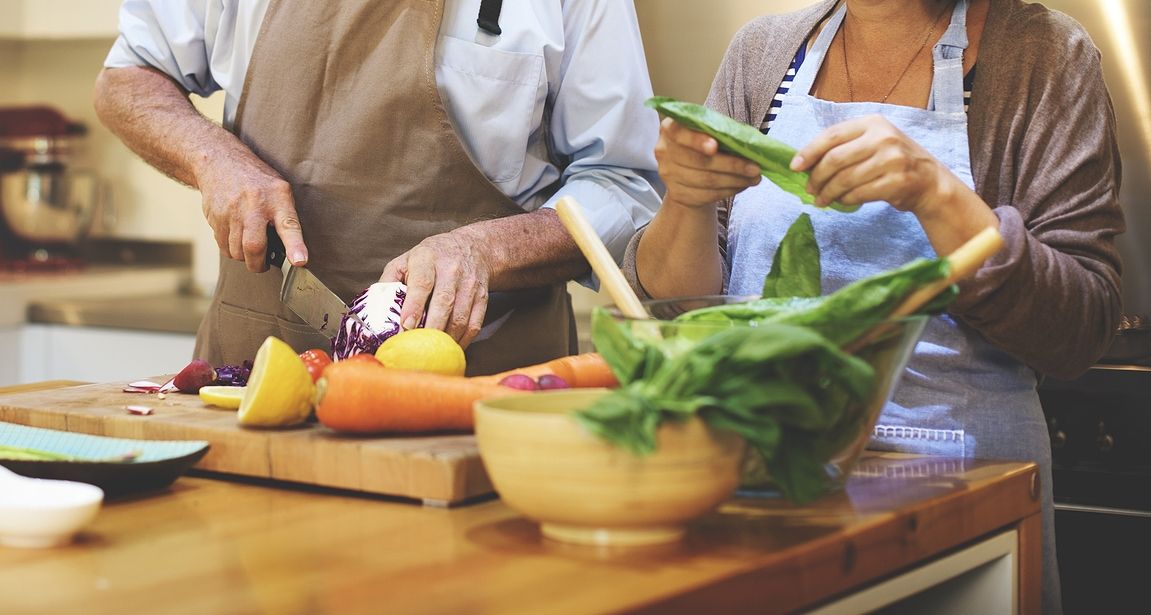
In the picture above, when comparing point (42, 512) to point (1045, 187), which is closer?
point (42, 512)

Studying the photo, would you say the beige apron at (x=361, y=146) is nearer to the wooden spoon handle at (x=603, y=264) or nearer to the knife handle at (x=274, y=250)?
the knife handle at (x=274, y=250)

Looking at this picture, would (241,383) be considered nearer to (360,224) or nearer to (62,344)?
(360,224)

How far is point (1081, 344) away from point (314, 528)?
744 mm

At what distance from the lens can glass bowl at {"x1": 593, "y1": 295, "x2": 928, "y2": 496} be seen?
2.84ft

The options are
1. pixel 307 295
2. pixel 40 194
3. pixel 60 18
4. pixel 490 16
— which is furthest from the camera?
pixel 40 194

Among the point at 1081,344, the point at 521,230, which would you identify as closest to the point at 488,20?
the point at 521,230

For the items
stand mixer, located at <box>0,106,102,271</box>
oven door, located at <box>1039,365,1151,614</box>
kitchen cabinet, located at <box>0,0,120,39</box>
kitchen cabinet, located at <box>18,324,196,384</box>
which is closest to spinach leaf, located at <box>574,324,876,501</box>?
oven door, located at <box>1039,365,1151,614</box>

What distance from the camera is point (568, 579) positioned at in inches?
30.2

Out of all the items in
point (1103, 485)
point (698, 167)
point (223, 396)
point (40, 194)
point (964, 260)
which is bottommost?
point (1103, 485)

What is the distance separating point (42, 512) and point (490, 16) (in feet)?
3.21

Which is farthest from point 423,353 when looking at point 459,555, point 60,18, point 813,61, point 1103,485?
point 60,18

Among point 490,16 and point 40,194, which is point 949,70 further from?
point 40,194

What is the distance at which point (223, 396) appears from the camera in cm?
125

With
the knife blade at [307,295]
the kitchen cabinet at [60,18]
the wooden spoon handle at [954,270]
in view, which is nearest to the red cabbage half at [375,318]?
the knife blade at [307,295]
